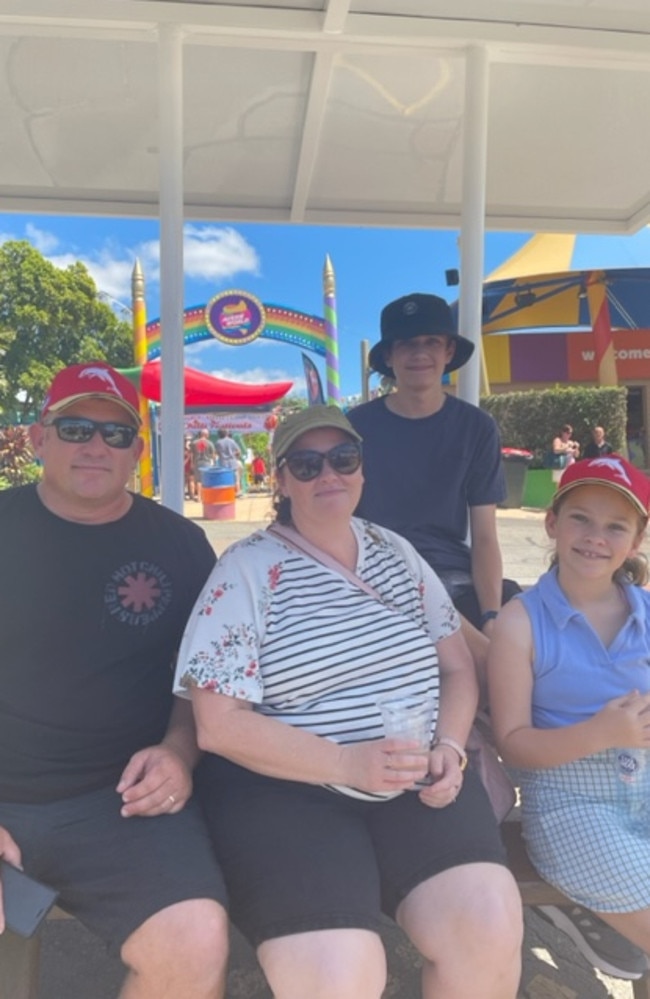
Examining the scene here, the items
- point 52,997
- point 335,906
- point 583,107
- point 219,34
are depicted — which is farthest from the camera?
point 583,107

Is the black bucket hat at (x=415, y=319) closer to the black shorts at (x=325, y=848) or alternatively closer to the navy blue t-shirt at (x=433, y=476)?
the navy blue t-shirt at (x=433, y=476)

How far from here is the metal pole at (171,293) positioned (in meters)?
3.13

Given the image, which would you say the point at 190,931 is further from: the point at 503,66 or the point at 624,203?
the point at 624,203

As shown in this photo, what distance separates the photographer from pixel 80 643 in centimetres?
184

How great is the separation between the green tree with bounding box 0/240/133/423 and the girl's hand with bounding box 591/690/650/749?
26.3 metres

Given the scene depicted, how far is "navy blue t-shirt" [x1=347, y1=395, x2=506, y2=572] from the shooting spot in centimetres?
273

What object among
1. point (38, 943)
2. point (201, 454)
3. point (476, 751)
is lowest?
point (38, 943)

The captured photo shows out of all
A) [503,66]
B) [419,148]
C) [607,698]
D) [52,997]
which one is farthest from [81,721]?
[419,148]

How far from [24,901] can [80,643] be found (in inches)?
→ 22.0

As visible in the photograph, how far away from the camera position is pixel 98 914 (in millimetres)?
1546

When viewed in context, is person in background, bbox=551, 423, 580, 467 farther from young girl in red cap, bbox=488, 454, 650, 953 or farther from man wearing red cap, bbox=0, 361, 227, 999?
man wearing red cap, bbox=0, 361, 227, 999

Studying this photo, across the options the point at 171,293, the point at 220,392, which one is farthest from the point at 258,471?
the point at 171,293

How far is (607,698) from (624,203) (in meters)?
4.10

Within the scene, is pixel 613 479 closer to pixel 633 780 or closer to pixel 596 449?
pixel 633 780
